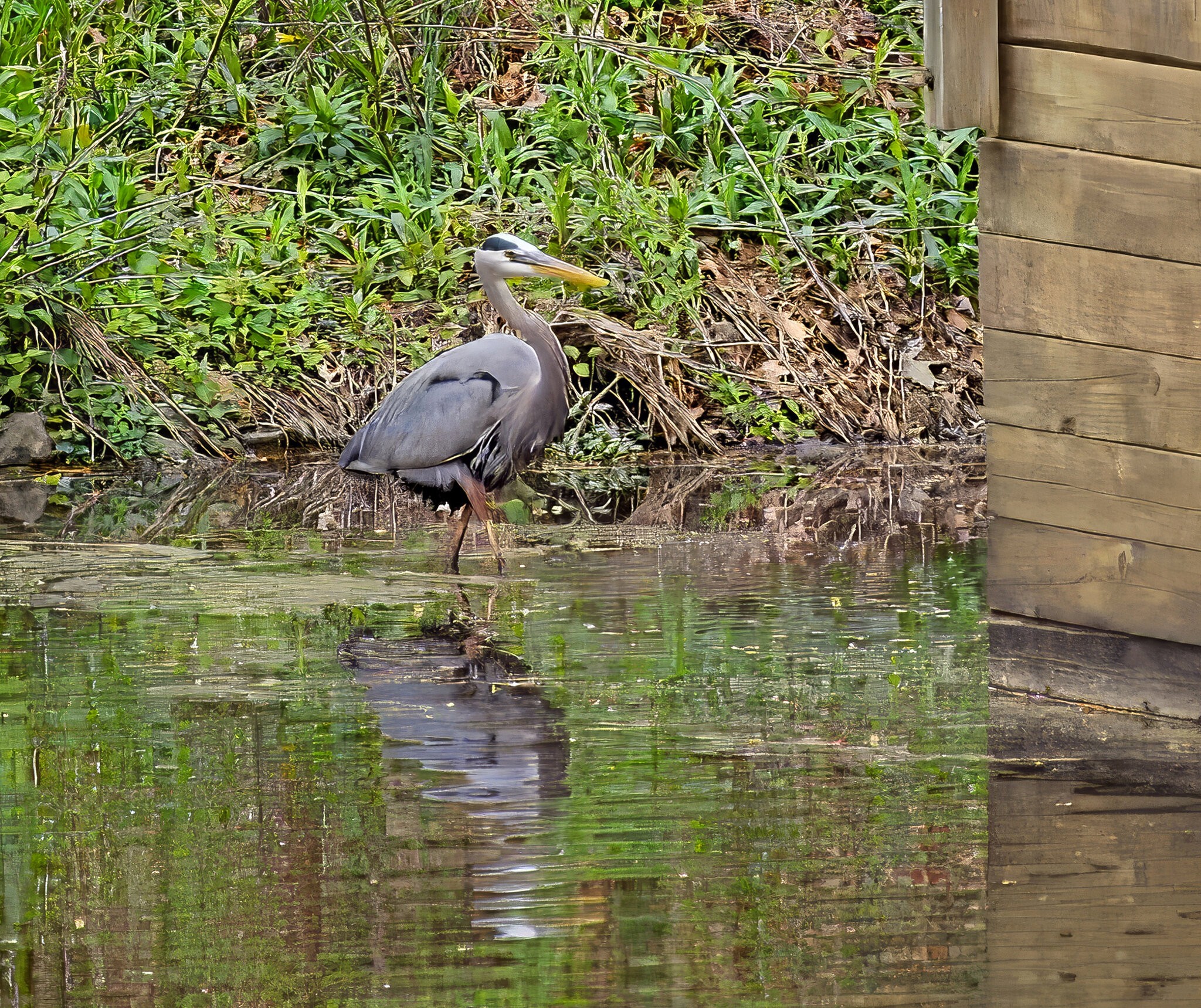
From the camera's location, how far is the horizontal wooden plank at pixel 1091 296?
3.62m

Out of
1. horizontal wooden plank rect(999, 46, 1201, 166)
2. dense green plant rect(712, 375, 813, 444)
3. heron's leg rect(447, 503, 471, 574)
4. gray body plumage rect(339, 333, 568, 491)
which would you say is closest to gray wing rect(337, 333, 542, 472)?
gray body plumage rect(339, 333, 568, 491)

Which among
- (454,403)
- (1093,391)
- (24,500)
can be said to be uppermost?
(454,403)

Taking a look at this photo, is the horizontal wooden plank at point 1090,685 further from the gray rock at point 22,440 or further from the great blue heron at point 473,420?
the gray rock at point 22,440

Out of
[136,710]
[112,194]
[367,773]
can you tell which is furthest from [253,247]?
[367,773]

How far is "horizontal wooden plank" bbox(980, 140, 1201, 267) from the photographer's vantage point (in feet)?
11.7

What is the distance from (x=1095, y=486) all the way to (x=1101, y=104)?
842 mm

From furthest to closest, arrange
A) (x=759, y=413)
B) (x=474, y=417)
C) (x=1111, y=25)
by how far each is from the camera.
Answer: (x=759, y=413)
(x=474, y=417)
(x=1111, y=25)

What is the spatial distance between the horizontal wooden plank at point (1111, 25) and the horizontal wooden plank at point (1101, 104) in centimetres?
3

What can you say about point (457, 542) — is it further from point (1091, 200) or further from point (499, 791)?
point (1091, 200)

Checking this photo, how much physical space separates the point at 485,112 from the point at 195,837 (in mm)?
8449

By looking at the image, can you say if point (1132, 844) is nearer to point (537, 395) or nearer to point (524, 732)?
point (524, 732)

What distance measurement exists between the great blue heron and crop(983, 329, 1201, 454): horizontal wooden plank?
2.78m

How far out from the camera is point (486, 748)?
13.0 ft

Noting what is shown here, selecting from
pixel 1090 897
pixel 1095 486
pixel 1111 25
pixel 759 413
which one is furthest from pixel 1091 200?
pixel 759 413
